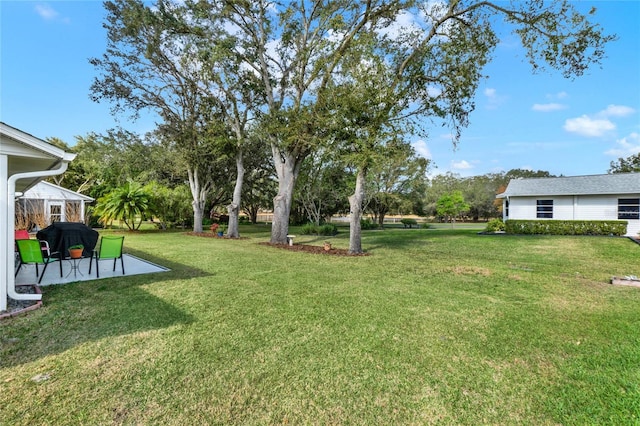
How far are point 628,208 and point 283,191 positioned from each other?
67.5ft

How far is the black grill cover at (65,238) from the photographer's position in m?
7.40

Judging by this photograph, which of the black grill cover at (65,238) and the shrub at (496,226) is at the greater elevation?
the black grill cover at (65,238)

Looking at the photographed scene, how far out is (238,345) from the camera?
342 cm

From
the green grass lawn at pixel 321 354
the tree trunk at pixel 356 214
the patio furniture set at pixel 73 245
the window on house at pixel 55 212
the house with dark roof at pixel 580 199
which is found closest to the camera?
the green grass lawn at pixel 321 354

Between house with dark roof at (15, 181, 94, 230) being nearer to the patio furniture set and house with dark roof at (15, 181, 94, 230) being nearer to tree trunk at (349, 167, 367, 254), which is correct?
the patio furniture set

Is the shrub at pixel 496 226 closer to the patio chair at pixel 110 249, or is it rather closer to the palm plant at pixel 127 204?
the patio chair at pixel 110 249

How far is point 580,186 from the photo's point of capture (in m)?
19.5

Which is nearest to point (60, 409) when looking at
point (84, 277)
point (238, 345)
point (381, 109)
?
point (238, 345)

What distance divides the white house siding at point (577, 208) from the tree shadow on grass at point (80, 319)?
22.5 metres

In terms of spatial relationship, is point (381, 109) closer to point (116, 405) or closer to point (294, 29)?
point (294, 29)

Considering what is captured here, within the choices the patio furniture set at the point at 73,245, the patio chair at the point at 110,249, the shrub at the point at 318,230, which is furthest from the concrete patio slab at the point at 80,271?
the shrub at the point at 318,230

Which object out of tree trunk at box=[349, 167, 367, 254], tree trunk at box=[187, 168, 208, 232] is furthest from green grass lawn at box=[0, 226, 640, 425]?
tree trunk at box=[187, 168, 208, 232]

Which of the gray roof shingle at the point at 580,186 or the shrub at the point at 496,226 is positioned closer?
the gray roof shingle at the point at 580,186

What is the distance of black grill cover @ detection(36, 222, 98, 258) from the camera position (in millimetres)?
7398
